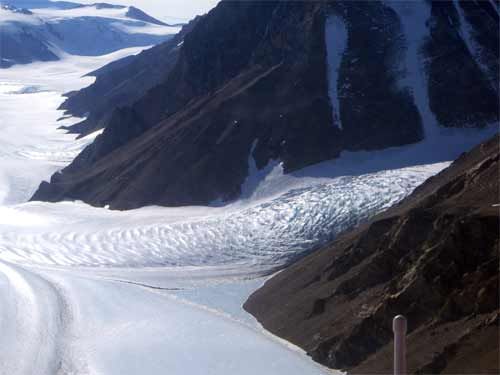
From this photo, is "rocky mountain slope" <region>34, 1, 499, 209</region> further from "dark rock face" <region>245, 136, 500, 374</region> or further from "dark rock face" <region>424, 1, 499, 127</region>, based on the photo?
"dark rock face" <region>245, 136, 500, 374</region>

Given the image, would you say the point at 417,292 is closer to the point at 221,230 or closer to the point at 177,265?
the point at 177,265

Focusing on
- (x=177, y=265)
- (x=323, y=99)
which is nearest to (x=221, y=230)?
(x=177, y=265)

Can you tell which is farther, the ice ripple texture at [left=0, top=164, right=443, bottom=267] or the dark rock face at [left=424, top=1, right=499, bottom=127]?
the dark rock face at [left=424, top=1, right=499, bottom=127]

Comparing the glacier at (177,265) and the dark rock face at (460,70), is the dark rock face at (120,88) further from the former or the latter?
the dark rock face at (460,70)

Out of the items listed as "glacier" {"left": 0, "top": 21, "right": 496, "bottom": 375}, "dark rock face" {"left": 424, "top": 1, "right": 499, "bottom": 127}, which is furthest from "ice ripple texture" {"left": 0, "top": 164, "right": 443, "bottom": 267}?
"dark rock face" {"left": 424, "top": 1, "right": 499, "bottom": 127}

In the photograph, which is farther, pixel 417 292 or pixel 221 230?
pixel 221 230

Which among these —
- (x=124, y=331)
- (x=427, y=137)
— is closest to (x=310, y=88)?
(x=427, y=137)
